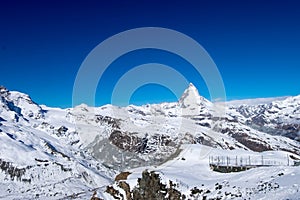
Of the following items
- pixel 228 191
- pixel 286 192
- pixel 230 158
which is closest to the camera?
pixel 286 192

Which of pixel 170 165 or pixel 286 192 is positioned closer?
pixel 286 192

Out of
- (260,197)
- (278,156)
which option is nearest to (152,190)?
(260,197)

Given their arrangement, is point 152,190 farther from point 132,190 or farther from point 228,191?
point 228,191

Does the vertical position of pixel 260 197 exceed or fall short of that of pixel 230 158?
it falls short

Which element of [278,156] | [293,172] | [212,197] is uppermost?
[278,156]

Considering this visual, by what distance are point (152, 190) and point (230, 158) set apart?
88.6ft

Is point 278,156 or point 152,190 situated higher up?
point 278,156

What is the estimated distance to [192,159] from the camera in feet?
222

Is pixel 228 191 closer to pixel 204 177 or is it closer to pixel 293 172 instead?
pixel 293 172

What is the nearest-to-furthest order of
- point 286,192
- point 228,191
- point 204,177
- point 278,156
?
point 286,192
point 228,191
point 204,177
point 278,156

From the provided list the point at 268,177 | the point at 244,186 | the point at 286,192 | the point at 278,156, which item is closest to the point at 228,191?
the point at 244,186

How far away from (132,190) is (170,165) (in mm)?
15008

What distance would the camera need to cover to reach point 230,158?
72.3 metres

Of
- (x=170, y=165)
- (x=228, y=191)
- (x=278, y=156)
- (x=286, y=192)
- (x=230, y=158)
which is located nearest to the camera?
(x=286, y=192)
